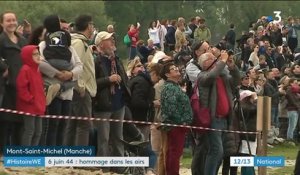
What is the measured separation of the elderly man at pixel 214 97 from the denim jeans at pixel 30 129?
260 cm

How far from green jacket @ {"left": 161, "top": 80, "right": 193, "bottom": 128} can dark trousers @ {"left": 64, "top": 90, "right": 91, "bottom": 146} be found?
1169mm

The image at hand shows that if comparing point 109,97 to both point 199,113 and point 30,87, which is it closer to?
point 199,113

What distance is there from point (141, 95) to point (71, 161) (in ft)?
7.76

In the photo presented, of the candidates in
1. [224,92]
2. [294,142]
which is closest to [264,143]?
[224,92]

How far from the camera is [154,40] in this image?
115ft

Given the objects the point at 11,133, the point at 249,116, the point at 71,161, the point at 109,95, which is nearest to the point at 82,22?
the point at 109,95

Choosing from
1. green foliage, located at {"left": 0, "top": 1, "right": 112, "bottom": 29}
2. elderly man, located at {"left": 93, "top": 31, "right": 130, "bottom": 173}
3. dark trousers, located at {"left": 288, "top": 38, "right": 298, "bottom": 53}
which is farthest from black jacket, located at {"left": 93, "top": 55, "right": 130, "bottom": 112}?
green foliage, located at {"left": 0, "top": 1, "right": 112, "bottom": 29}

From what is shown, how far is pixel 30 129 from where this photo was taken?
14430 millimetres

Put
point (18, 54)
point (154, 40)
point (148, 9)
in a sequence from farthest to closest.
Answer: point (148, 9)
point (154, 40)
point (18, 54)

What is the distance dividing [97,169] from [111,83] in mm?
1378

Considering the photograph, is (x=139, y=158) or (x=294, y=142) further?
(x=294, y=142)

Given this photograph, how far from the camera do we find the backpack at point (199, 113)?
49.9ft

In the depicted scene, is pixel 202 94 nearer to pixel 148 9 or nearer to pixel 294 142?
pixel 294 142

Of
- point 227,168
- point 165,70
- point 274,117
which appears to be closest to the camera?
point 165,70
